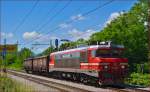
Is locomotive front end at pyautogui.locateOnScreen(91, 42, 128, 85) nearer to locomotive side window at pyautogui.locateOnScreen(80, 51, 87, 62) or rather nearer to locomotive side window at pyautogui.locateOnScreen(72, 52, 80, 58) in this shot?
locomotive side window at pyautogui.locateOnScreen(80, 51, 87, 62)

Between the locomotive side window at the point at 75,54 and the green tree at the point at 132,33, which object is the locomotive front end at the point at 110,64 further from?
the green tree at the point at 132,33

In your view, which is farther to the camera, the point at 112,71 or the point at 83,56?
the point at 83,56

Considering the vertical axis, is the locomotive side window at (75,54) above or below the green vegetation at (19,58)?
below

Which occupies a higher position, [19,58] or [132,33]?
[19,58]

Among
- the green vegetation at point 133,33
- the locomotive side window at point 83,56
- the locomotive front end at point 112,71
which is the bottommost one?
the locomotive front end at point 112,71

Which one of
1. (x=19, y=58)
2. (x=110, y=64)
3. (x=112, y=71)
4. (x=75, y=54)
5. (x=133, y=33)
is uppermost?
(x=19, y=58)

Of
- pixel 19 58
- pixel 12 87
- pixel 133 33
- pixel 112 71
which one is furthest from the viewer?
pixel 19 58

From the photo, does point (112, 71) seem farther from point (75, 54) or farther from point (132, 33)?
point (132, 33)

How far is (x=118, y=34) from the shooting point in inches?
2288

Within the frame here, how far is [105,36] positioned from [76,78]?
85.7ft

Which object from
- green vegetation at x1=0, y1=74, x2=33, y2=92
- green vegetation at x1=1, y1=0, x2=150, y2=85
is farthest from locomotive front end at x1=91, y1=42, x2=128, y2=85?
green vegetation at x1=1, y1=0, x2=150, y2=85

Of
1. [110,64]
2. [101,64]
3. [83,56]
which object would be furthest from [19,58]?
[101,64]

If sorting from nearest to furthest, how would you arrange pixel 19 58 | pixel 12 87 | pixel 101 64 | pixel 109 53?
pixel 12 87 → pixel 101 64 → pixel 109 53 → pixel 19 58

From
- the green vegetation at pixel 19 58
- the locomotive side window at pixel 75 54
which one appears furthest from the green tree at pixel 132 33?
the green vegetation at pixel 19 58
